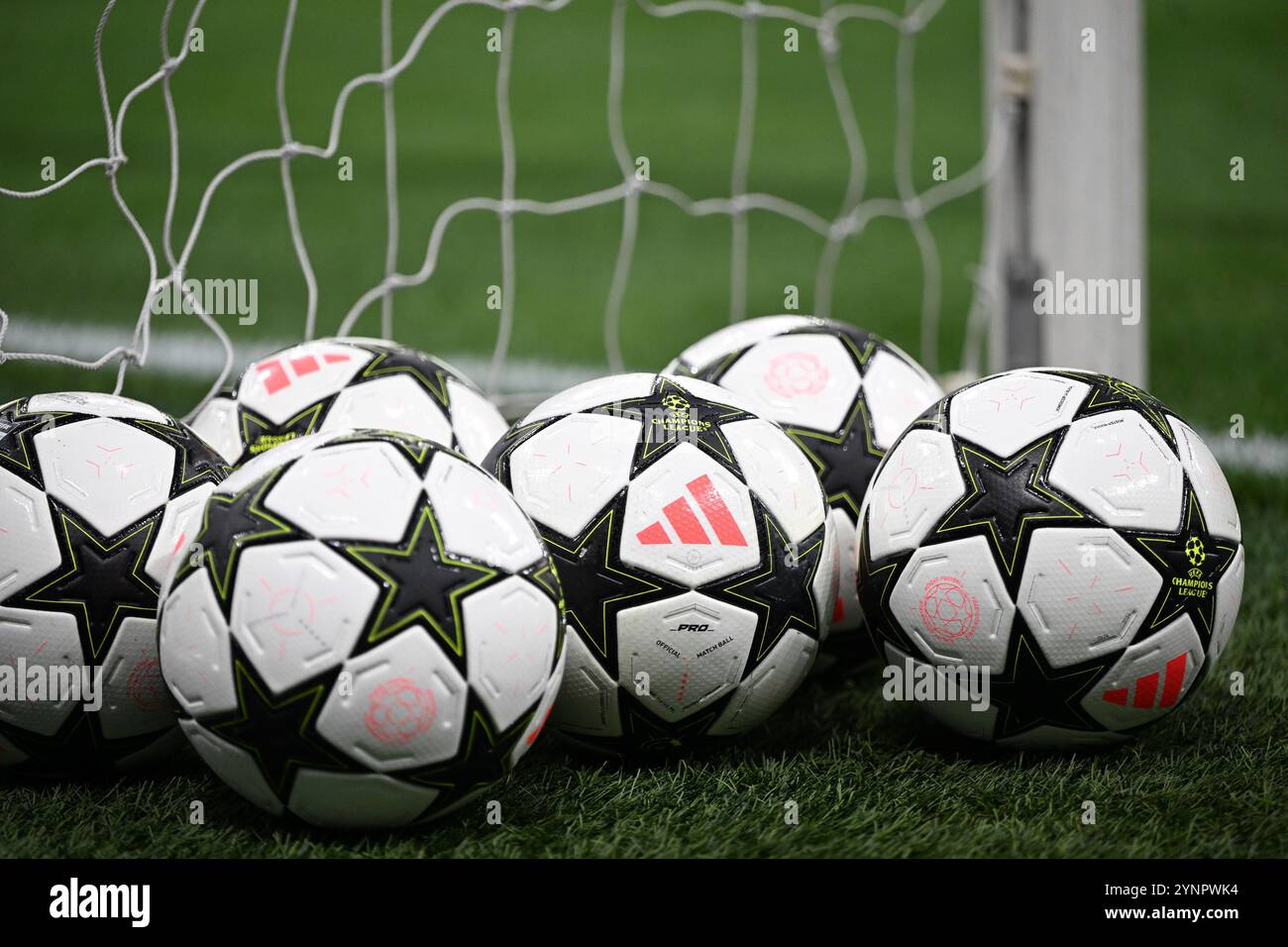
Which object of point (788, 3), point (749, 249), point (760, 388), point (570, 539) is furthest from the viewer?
point (788, 3)

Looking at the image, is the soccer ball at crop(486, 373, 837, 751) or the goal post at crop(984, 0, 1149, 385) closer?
the soccer ball at crop(486, 373, 837, 751)

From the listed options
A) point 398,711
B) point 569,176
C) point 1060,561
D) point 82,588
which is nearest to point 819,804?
point 1060,561

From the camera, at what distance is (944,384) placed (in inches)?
210

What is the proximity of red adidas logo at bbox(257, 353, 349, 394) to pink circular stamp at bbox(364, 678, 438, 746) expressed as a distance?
1264mm

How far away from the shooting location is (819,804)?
2.89 metres

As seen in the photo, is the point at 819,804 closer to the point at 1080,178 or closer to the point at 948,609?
the point at 948,609

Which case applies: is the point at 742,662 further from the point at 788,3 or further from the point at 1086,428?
the point at 788,3

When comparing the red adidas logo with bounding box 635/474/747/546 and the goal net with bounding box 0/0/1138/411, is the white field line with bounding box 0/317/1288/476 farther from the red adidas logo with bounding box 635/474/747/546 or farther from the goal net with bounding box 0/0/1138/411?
the red adidas logo with bounding box 635/474/747/546

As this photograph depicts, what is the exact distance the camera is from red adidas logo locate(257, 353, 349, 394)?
3.51m

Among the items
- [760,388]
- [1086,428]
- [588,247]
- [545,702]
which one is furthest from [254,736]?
[588,247]

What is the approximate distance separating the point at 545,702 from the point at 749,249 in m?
7.77

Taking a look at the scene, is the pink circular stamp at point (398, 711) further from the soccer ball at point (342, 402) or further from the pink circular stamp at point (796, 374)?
the pink circular stamp at point (796, 374)

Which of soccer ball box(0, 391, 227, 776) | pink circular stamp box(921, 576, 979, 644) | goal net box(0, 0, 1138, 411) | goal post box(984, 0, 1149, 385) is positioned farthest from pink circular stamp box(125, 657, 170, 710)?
goal post box(984, 0, 1149, 385)

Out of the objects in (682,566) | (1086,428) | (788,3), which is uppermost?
(788,3)
